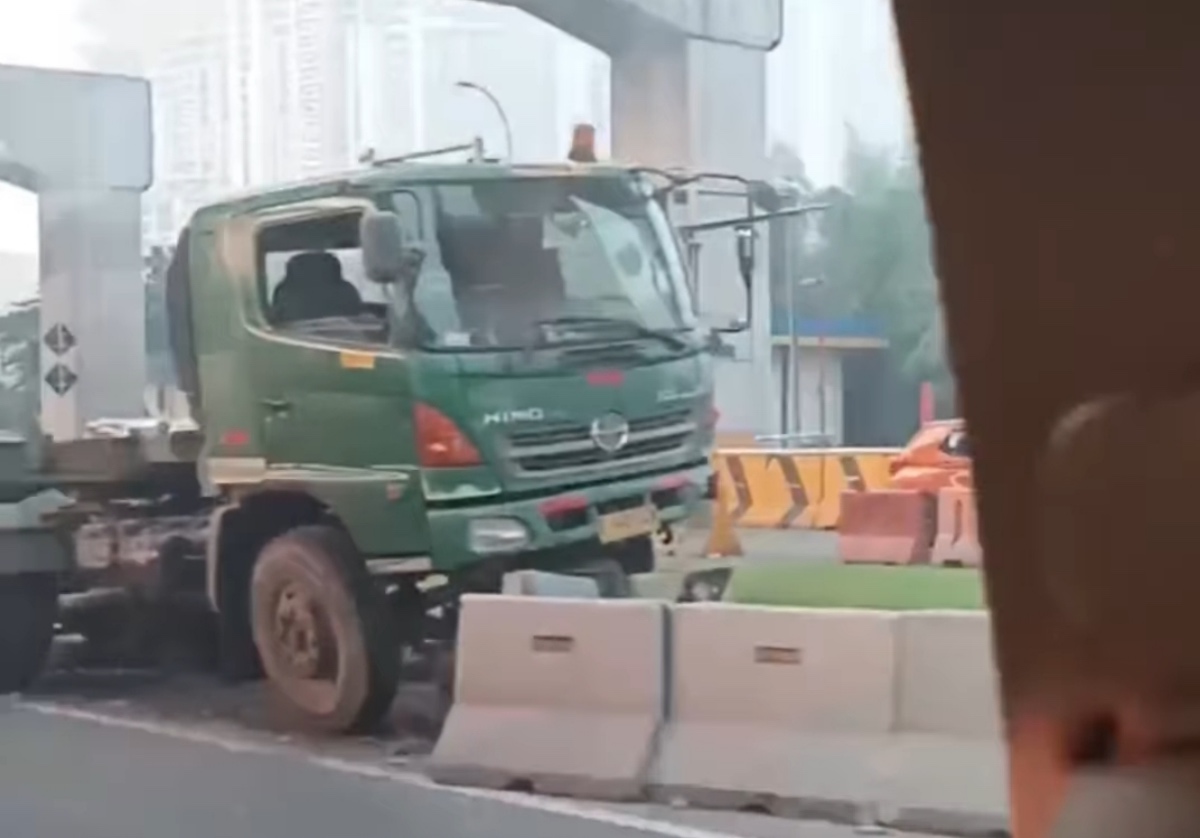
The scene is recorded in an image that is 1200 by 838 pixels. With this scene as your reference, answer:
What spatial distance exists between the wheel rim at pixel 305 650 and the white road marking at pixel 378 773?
0.17 metres

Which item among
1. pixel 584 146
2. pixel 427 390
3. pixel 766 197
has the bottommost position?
pixel 427 390

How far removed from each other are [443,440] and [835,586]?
3.04ft

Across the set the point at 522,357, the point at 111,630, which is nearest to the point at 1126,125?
the point at 522,357

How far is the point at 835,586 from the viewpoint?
13.4 ft

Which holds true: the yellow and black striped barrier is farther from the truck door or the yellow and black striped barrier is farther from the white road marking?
the white road marking

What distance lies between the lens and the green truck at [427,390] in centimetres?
440

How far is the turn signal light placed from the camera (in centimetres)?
440

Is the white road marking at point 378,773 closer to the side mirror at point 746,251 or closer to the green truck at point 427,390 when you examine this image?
the green truck at point 427,390

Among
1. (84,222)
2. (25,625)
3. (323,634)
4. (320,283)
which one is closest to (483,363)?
(320,283)

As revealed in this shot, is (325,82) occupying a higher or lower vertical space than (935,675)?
higher

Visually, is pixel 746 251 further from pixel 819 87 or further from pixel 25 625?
pixel 25 625

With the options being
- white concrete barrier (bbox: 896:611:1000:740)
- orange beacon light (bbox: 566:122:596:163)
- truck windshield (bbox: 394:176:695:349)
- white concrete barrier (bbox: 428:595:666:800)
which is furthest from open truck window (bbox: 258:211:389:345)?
white concrete barrier (bbox: 896:611:1000:740)

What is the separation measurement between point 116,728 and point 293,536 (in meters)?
0.66

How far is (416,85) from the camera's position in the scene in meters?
4.83
